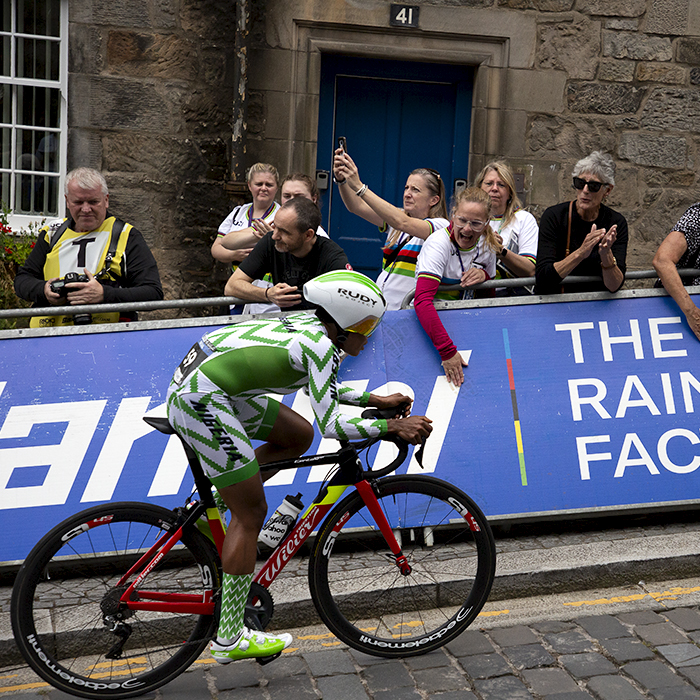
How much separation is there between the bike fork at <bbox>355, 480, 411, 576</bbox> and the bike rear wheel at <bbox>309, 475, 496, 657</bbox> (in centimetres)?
4

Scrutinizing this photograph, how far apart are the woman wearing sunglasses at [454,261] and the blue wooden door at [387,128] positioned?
13.8 ft

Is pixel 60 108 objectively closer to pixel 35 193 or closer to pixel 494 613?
pixel 35 193

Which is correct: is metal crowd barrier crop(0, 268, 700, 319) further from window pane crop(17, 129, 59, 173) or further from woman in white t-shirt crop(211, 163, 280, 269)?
window pane crop(17, 129, 59, 173)

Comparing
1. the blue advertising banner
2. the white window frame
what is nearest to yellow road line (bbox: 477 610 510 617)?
the blue advertising banner

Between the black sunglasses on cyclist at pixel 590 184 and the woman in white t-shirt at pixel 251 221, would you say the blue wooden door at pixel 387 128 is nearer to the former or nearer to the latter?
the woman in white t-shirt at pixel 251 221

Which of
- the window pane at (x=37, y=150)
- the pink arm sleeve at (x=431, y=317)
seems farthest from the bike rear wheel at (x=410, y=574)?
the window pane at (x=37, y=150)

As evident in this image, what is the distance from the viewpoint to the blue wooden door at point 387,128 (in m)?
9.45

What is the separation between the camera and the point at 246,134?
887 centimetres

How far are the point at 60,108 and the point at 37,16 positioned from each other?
915mm

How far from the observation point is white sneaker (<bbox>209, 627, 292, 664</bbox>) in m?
3.70

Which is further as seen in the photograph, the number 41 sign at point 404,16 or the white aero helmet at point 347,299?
the number 41 sign at point 404,16

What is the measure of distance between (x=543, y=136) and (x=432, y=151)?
3.96 ft

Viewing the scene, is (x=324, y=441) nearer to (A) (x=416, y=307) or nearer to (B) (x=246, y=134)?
(A) (x=416, y=307)

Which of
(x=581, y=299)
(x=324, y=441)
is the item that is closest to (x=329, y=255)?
(x=324, y=441)
